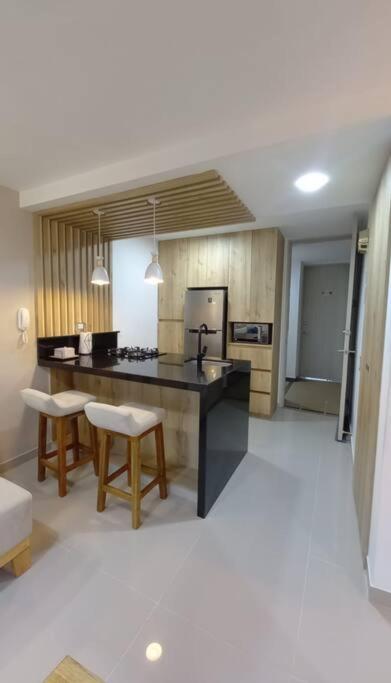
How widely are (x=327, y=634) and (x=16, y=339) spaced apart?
2884 millimetres

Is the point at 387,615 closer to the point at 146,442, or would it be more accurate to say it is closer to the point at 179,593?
the point at 179,593

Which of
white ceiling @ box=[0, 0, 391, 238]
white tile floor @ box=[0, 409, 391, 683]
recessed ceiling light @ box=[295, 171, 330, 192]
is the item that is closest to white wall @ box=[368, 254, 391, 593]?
white tile floor @ box=[0, 409, 391, 683]

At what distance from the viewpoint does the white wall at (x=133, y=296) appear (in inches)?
155

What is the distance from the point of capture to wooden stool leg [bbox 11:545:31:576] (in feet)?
5.15

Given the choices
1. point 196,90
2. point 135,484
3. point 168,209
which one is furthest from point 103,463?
point 196,90

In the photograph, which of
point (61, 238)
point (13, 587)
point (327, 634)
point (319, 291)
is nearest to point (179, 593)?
point (327, 634)

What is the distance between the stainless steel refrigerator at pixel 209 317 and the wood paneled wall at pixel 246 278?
0.37 ft

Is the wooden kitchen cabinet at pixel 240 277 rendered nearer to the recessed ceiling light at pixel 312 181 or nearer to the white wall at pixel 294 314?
the recessed ceiling light at pixel 312 181

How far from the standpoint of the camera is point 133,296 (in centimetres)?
420

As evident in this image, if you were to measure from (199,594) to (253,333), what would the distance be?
2.86m

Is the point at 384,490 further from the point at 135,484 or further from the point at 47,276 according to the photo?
the point at 47,276

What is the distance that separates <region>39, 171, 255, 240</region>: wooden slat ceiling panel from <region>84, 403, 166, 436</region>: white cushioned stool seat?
1.57 m

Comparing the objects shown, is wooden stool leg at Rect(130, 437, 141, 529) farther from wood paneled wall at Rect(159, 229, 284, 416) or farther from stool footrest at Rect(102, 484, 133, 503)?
wood paneled wall at Rect(159, 229, 284, 416)

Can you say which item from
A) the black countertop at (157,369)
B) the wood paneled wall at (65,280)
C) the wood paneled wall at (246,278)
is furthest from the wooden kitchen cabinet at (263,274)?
the wood paneled wall at (65,280)
